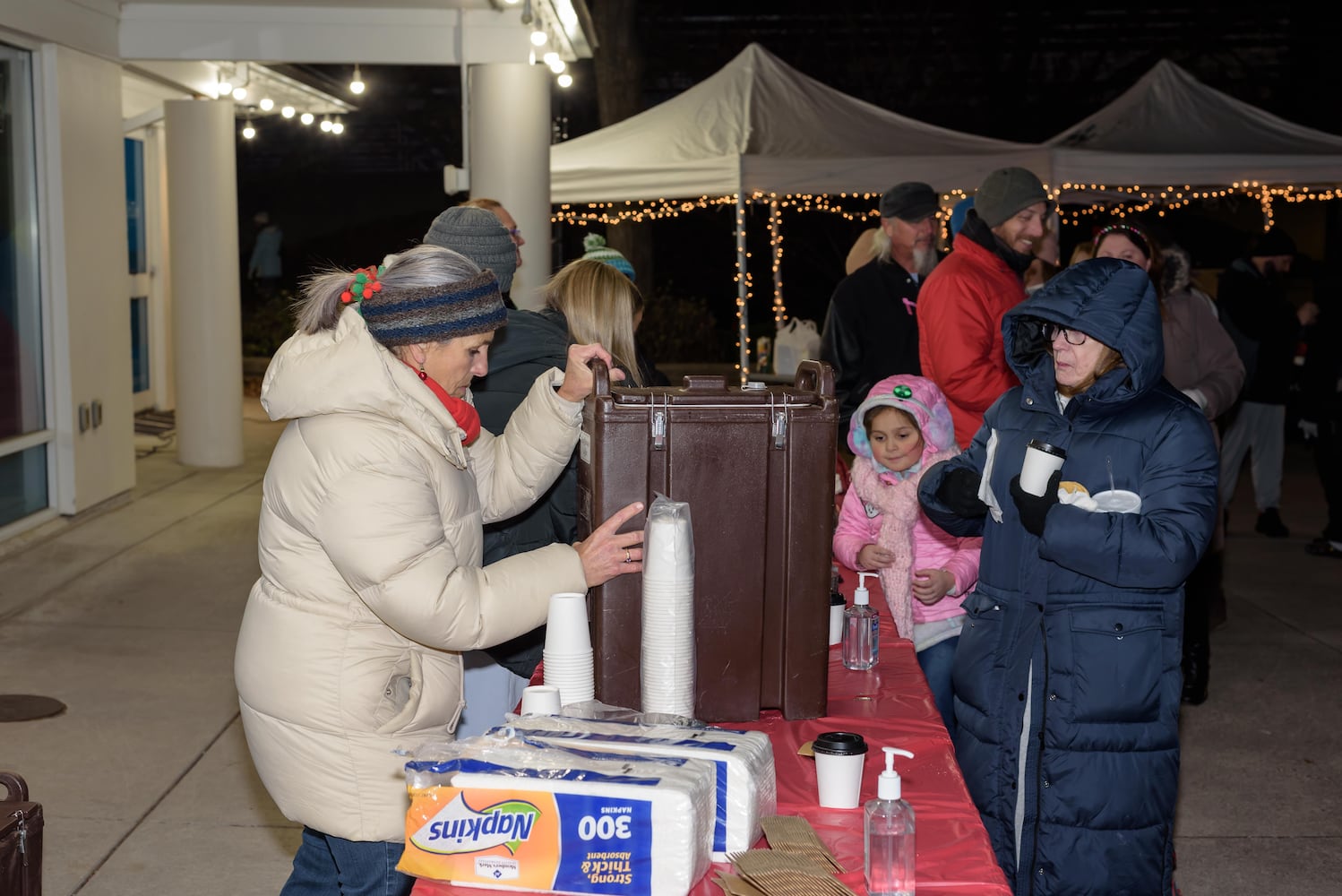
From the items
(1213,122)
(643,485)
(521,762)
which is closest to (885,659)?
(643,485)

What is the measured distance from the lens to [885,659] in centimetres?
323

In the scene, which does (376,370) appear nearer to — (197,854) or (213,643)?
(197,854)

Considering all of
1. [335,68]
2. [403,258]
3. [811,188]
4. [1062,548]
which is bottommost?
[1062,548]

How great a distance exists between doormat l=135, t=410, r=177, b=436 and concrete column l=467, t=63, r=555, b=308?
509cm

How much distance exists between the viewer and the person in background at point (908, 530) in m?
3.84

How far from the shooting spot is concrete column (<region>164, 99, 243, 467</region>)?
1114 cm

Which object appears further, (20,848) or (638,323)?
(638,323)

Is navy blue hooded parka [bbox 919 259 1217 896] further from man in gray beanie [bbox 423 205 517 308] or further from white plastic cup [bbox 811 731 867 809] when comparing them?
man in gray beanie [bbox 423 205 517 308]

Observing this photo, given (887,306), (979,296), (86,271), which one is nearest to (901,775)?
(979,296)

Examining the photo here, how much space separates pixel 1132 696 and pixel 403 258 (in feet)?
5.62

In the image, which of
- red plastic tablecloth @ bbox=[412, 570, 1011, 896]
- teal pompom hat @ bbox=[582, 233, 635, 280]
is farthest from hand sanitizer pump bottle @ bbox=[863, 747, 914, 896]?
teal pompom hat @ bbox=[582, 233, 635, 280]

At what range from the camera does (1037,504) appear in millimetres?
2781

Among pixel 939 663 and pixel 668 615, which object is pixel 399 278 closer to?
pixel 668 615

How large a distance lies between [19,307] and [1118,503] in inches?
297
